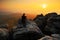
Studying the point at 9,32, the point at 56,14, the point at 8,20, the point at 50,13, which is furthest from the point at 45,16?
the point at 9,32

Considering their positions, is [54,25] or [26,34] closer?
[26,34]

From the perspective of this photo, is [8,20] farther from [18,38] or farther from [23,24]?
[18,38]

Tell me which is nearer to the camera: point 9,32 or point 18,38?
point 18,38

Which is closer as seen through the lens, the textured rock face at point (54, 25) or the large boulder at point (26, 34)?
the large boulder at point (26, 34)

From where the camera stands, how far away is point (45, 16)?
26.8 feet

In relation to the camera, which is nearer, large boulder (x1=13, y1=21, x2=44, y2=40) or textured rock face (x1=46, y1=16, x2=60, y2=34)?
large boulder (x1=13, y1=21, x2=44, y2=40)

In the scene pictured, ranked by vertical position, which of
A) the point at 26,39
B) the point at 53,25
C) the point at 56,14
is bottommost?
the point at 26,39

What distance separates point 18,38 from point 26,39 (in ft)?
0.92

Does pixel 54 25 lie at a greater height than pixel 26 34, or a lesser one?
greater

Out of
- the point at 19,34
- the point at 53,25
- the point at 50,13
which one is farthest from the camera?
the point at 50,13

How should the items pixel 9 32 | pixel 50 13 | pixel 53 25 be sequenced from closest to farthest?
pixel 9 32 → pixel 53 25 → pixel 50 13

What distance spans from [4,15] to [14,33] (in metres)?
1.40

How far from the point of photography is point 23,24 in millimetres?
6352

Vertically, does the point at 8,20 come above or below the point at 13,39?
above
